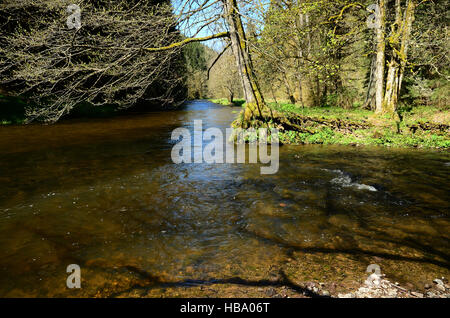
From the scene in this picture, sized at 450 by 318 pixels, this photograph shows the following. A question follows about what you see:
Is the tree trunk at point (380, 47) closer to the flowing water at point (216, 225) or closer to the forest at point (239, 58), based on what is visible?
the forest at point (239, 58)

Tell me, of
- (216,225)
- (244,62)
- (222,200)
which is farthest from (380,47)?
(216,225)

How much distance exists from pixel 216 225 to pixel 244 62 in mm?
8212

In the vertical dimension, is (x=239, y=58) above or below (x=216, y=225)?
above

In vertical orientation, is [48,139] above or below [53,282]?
above

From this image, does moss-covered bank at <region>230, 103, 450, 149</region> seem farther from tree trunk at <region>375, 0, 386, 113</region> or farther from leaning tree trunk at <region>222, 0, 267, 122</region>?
tree trunk at <region>375, 0, 386, 113</region>

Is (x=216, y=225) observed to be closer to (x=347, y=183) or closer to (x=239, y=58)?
(x=347, y=183)

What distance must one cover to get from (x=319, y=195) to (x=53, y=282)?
4.71 meters

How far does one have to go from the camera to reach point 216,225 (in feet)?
14.1

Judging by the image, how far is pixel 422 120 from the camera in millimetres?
11547

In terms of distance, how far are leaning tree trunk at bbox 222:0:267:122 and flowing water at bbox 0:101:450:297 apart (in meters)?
4.28

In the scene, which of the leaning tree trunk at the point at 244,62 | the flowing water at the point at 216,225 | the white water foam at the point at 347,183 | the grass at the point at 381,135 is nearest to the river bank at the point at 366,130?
the grass at the point at 381,135

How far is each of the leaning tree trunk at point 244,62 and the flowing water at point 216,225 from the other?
428 centimetres
